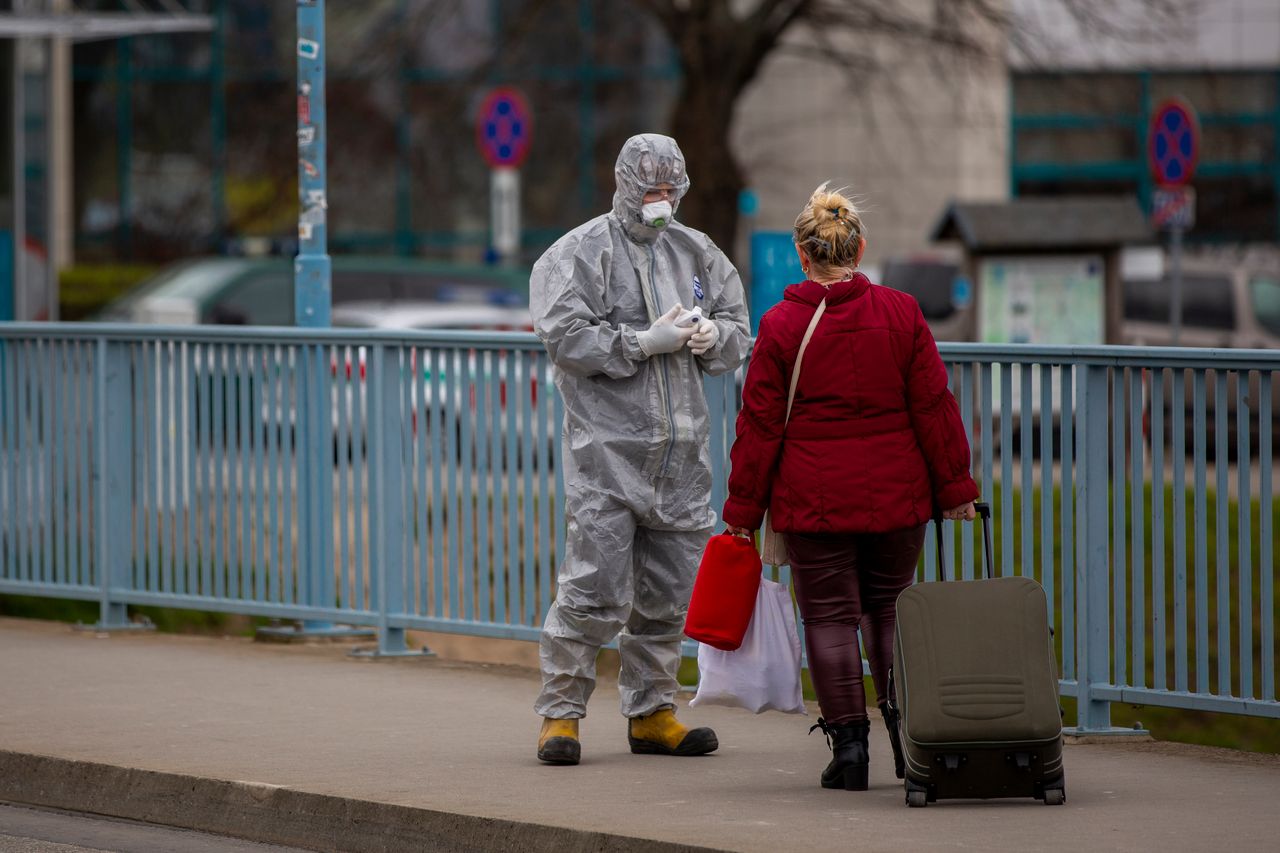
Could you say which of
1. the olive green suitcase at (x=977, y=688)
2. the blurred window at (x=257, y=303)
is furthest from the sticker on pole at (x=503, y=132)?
the olive green suitcase at (x=977, y=688)

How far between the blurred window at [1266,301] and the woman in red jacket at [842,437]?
550 inches

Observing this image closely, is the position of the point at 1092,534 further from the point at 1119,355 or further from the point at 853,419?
the point at 853,419

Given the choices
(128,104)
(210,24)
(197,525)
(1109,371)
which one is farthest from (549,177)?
(1109,371)

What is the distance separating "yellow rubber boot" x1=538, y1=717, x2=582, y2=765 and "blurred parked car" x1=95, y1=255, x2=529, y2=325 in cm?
1179

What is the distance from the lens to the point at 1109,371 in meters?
6.95

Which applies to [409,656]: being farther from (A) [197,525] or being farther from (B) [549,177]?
(B) [549,177]

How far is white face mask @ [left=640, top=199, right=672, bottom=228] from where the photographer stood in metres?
6.31

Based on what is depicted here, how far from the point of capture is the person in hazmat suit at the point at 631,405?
20.7ft

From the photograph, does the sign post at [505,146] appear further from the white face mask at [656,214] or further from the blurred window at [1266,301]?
the white face mask at [656,214]

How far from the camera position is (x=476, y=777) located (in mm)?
6410

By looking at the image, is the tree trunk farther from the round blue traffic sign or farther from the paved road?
the paved road

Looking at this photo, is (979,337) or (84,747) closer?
(84,747)

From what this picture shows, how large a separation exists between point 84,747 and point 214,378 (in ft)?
8.11

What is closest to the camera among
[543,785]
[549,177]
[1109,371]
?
[543,785]
